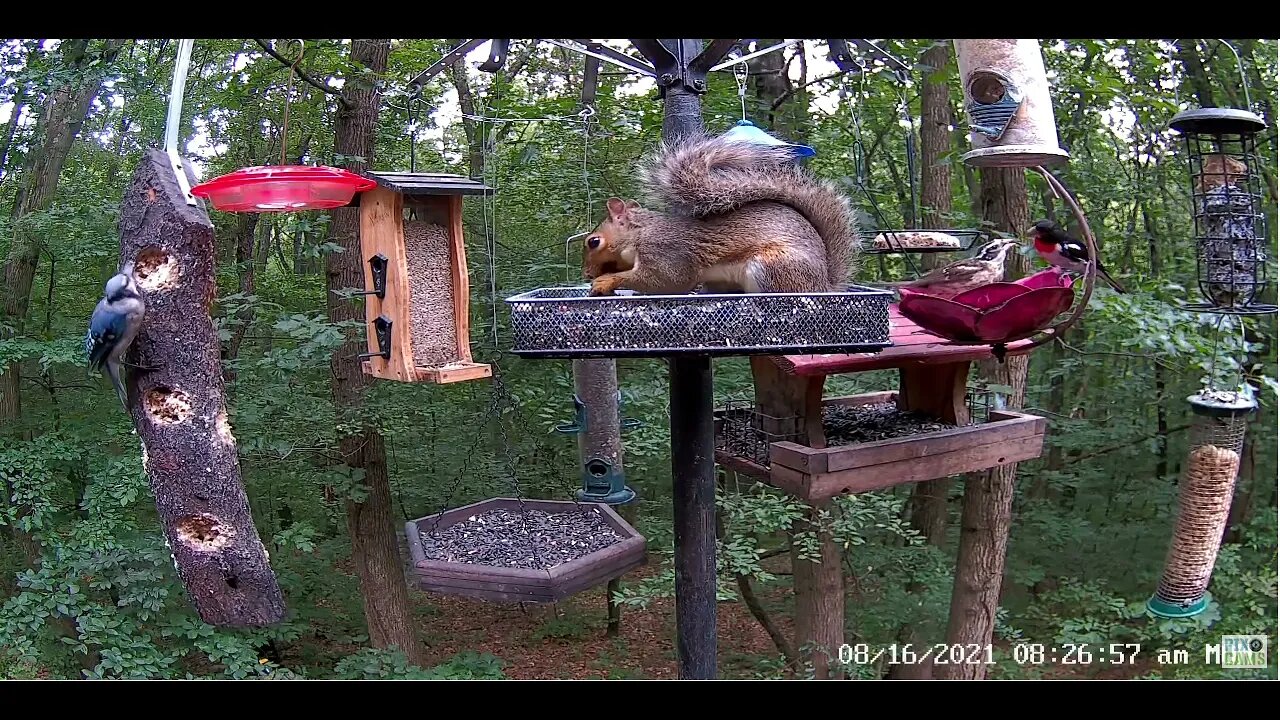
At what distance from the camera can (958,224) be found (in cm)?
424

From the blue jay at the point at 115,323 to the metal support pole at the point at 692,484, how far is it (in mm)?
1289

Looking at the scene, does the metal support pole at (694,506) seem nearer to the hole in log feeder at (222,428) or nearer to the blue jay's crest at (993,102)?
the blue jay's crest at (993,102)

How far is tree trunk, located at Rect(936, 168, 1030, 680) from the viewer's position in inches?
150

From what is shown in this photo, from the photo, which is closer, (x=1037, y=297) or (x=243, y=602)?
(x=1037, y=297)

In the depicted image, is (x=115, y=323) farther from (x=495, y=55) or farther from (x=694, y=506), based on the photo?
(x=694, y=506)

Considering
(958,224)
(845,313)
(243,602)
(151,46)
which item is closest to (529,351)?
(845,313)

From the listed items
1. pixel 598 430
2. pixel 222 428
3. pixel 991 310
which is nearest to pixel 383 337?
pixel 222 428

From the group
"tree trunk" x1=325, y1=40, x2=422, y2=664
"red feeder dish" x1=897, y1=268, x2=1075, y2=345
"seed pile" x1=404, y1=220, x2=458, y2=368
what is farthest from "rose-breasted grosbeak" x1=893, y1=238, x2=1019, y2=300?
"tree trunk" x1=325, y1=40, x2=422, y2=664

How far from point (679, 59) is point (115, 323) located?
1.40 m

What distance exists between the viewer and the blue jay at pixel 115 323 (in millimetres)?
2059

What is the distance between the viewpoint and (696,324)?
151 cm

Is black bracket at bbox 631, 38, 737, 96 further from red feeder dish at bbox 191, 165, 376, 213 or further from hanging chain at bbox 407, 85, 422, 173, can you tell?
red feeder dish at bbox 191, 165, 376, 213

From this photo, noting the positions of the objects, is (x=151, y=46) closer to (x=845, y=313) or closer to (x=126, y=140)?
(x=126, y=140)

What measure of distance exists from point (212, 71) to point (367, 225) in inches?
94.6
